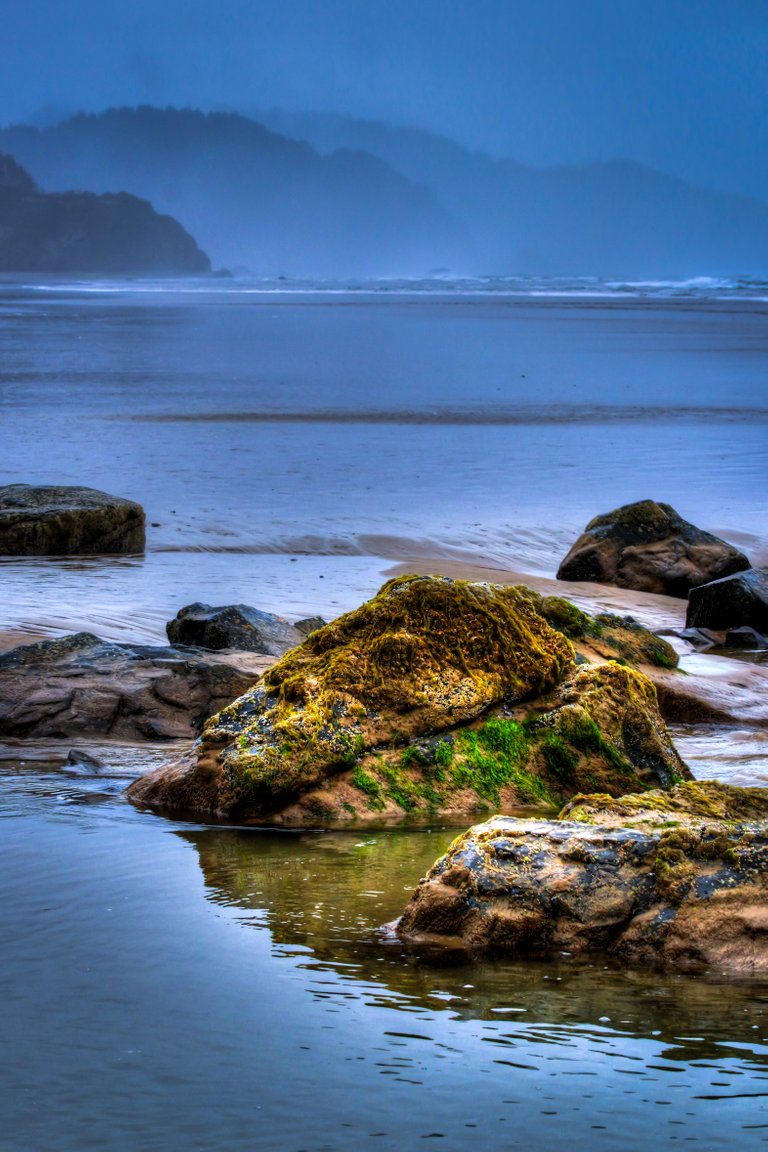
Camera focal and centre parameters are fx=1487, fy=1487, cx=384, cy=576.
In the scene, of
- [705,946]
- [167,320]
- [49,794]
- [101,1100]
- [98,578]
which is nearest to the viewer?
[101,1100]

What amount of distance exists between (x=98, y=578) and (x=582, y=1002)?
359 inches

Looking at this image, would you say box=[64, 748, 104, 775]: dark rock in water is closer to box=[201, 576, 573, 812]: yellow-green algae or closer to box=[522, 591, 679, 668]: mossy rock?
box=[201, 576, 573, 812]: yellow-green algae

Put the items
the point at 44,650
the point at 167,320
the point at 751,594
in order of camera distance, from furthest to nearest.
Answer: the point at 167,320 < the point at 751,594 < the point at 44,650

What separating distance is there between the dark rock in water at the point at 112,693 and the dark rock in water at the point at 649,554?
249 inches

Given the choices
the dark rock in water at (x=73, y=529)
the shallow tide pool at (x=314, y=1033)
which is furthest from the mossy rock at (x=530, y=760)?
the dark rock in water at (x=73, y=529)

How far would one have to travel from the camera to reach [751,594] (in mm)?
11594

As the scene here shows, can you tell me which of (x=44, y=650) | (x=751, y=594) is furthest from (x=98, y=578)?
(x=751, y=594)

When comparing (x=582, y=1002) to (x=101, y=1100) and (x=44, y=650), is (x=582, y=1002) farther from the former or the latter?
(x=44, y=650)

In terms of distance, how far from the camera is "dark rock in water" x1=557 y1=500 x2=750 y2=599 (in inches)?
532

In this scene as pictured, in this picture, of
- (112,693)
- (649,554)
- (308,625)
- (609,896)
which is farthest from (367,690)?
(649,554)

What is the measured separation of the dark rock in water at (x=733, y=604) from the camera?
456 inches

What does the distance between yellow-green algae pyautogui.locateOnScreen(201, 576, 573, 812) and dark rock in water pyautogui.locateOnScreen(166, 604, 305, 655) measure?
7.60 ft

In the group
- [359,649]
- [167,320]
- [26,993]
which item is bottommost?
[26,993]

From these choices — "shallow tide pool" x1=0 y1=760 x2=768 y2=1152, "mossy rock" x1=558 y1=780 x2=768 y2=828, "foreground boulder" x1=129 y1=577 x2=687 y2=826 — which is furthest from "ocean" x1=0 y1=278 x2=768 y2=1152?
"mossy rock" x1=558 y1=780 x2=768 y2=828
